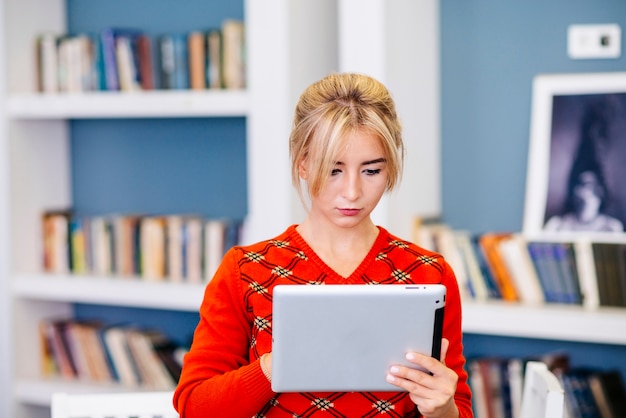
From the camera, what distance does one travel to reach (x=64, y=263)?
12.0 ft

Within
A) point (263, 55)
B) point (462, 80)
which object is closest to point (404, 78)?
point (462, 80)

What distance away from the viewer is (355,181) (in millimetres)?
1441

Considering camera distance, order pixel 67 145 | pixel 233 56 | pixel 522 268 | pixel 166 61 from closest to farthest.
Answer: pixel 522 268 < pixel 233 56 < pixel 166 61 < pixel 67 145

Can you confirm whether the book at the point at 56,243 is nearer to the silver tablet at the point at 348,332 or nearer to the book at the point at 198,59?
the book at the point at 198,59

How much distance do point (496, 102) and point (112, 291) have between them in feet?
4.91

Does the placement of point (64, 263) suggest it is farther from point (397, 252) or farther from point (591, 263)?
point (397, 252)

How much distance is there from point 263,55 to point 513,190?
0.92 m

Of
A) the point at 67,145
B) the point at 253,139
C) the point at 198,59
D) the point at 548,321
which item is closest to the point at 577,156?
the point at 548,321

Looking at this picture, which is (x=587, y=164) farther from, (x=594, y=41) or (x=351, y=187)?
(x=351, y=187)

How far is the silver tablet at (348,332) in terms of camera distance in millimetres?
1313

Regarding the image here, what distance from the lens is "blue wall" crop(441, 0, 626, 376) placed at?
3021 mm

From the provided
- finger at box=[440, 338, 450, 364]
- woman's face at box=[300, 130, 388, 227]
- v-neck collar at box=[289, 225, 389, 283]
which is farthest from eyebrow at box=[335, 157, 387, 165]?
finger at box=[440, 338, 450, 364]

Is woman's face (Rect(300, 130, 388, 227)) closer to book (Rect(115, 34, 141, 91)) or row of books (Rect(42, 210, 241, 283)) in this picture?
row of books (Rect(42, 210, 241, 283))

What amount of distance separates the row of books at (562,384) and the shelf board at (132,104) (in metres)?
1.15
